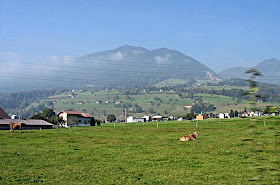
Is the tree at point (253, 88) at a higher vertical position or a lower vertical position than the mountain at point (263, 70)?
lower

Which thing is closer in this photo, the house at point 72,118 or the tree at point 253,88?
the tree at point 253,88

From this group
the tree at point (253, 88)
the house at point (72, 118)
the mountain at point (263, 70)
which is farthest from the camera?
the house at point (72, 118)

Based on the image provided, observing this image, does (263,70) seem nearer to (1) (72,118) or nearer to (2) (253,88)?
(2) (253,88)

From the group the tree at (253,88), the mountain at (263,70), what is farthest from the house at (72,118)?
the tree at (253,88)

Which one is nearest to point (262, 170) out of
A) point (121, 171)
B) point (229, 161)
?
point (121, 171)

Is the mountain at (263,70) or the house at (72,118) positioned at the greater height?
the mountain at (263,70)

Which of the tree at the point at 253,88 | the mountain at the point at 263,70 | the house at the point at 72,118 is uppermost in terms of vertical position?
the mountain at the point at 263,70

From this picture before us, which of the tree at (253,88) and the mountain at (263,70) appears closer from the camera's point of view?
the tree at (253,88)

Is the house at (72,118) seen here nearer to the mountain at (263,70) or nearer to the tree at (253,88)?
the mountain at (263,70)

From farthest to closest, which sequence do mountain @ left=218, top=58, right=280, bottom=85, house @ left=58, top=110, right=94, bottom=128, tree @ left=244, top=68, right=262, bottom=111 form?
house @ left=58, top=110, right=94, bottom=128
mountain @ left=218, top=58, right=280, bottom=85
tree @ left=244, top=68, right=262, bottom=111

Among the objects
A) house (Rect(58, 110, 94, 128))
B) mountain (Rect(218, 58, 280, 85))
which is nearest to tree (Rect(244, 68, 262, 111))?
mountain (Rect(218, 58, 280, 85))

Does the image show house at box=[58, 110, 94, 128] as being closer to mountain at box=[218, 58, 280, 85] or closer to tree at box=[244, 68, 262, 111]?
mountain at box=[218, 58, 280, 85]

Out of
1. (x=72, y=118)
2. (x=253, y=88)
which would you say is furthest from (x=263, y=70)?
(x=72, y=118)

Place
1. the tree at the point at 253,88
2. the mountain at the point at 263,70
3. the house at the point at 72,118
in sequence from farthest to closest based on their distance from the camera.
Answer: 1. the house at the point at 72,118
2. the mountain at the point at 263,70
3. the tree at the point at 253,88
